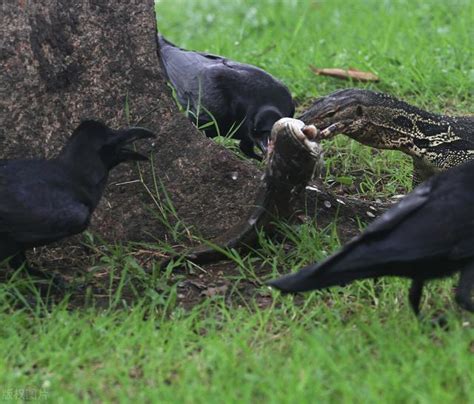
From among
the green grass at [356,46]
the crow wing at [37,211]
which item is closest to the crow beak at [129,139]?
the crow wing at [37,211]

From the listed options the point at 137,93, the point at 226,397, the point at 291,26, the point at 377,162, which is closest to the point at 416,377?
the point at 226,397

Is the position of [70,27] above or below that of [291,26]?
above

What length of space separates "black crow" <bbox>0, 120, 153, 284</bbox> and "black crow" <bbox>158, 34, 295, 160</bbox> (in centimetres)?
176

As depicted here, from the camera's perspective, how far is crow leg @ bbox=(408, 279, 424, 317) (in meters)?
5.03

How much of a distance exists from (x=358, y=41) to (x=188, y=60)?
7.51 feet

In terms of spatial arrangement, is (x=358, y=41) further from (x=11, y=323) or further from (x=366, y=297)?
(x=11, y=323)

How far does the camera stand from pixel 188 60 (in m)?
7.87

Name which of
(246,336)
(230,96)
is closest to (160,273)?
(246,336)

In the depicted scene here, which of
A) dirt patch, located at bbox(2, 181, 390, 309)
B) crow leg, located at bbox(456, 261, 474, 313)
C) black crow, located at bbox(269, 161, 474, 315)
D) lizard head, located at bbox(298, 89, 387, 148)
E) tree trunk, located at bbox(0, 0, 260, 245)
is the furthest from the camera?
lizard head, located at bbox(298, 89, 387, 148)

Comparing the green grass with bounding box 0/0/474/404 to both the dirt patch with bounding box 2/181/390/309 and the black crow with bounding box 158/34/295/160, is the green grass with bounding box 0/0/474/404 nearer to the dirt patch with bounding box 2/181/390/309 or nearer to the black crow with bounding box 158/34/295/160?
the dirt patch with bounding box 2/181/390/309

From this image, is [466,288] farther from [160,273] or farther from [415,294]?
[160,273]

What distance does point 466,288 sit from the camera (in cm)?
500

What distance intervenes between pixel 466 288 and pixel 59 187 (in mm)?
2078

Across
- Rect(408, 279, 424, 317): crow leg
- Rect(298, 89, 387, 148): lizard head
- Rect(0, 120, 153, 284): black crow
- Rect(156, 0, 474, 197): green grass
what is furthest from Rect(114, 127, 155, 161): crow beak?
Rect(156, 0, 474, 197): green grass
